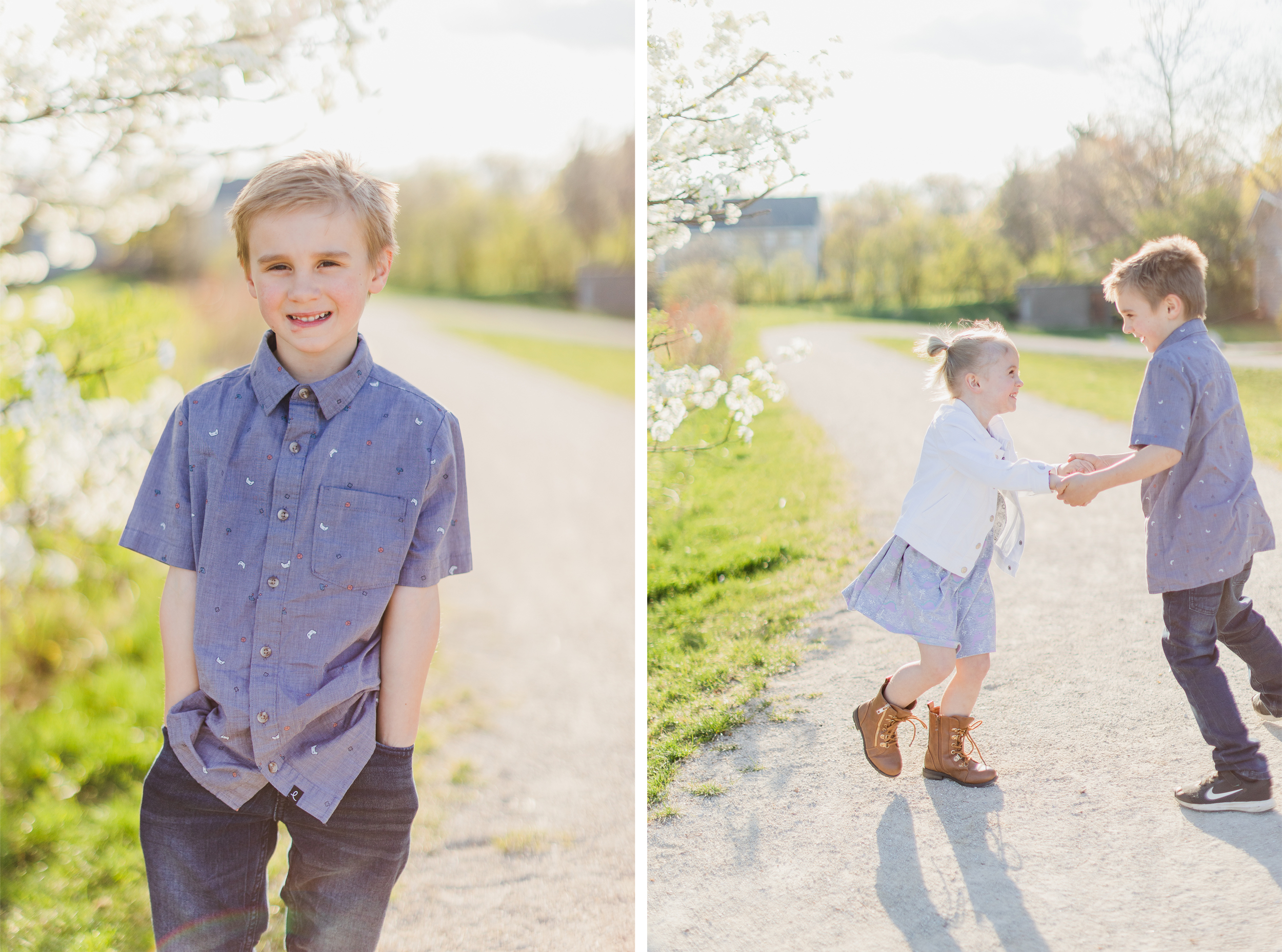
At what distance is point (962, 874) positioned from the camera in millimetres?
2414

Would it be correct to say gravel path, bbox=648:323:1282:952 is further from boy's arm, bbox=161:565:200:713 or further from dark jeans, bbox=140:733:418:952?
boy's arm, bbox=161:565:200:713

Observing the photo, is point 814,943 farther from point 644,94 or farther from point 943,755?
point 644,94

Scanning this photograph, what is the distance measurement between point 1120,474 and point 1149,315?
43cm

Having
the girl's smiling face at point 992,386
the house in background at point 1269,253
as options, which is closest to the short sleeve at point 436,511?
the girl's smiling face at point 992,386

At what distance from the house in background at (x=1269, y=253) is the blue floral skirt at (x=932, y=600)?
113cm

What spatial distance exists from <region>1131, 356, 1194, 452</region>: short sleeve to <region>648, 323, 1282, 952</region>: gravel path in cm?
38

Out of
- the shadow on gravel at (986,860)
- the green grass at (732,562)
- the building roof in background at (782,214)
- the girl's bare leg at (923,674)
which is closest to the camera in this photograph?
the shadow on gravel at (986,860)

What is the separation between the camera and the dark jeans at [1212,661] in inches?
95.1


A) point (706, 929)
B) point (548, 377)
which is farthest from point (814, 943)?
point (548, 377)

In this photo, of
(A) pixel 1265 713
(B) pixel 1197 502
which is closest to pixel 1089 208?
(B) pixel 1197 502

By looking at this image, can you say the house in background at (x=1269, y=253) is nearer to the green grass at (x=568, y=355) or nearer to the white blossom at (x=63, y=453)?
the white blossom at (x=63, y=453)

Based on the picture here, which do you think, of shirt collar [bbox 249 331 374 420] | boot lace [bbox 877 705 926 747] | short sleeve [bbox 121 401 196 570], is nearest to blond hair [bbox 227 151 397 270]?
shirt collar [bbox 249 331 374 420]

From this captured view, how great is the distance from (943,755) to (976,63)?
1994mm

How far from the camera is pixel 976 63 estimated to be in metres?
3.05
